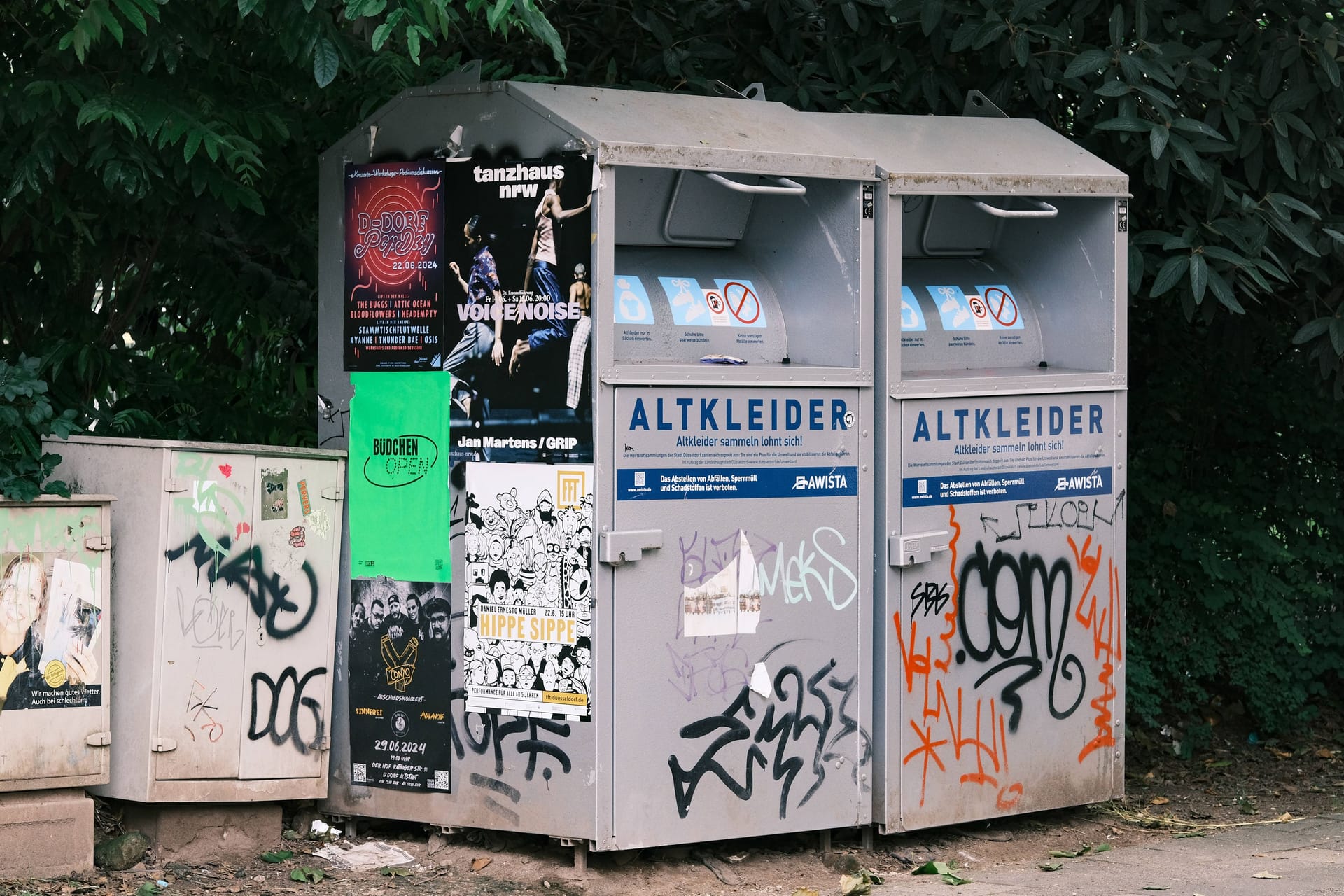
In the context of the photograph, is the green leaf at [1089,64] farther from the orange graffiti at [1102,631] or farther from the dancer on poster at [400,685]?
the dancer on poster at [400,685]

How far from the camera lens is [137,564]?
15.9 feet

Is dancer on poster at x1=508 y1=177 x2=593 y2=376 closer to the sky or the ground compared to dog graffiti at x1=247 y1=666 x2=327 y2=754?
closer to the sky

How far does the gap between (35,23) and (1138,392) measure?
539 cm

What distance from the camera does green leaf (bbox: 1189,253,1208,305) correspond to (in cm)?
568

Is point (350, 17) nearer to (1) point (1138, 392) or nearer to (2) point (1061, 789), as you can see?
(2) point (1061, 789)

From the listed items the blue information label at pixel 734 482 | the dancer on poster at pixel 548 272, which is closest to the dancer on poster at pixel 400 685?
the blue information label at pixel 734 482

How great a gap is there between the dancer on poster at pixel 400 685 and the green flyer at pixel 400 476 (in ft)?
0.26

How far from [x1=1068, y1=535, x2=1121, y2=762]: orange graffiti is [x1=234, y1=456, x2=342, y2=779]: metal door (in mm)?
2732

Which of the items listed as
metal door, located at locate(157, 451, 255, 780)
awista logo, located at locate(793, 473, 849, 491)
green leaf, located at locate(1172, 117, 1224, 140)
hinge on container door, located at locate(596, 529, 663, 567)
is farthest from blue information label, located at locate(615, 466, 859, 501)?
green leaf, located at locate(1172, 117, 1224, 140)

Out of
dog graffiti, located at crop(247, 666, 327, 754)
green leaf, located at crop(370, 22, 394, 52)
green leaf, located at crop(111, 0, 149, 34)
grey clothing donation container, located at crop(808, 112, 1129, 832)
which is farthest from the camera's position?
grey clothing donation container, located at crop(808, 112, 1129, 832)

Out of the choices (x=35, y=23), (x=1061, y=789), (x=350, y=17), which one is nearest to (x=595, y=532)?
(x=350, y=17)

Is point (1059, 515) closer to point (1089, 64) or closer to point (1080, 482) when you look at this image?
point (1080, 482)

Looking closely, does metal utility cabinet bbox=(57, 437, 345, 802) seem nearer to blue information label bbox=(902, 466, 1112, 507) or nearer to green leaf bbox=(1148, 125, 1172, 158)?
blue information label bbox=(902, 466, 1112, 507)

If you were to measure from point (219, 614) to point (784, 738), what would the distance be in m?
1.88
